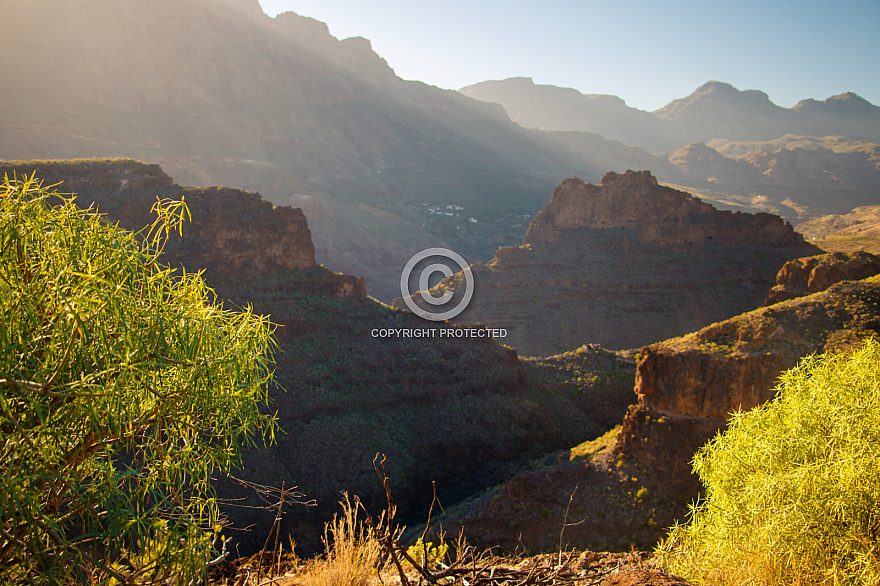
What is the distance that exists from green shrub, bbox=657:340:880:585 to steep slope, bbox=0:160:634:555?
19.7 metres

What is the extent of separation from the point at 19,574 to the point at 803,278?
3753cm

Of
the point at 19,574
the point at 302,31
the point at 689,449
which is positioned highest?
the point at 302,31

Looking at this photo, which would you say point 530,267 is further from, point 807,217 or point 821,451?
point 807,217

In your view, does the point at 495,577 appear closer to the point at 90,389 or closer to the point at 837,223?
the point at 90,389

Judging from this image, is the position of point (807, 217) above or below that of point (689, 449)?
above

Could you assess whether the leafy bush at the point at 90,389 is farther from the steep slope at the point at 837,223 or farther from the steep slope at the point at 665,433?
the steep slope at the point at 837,223

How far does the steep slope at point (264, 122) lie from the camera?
9031cm

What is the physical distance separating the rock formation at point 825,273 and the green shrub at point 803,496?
79.0 ft

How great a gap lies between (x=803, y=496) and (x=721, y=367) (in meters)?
15.1

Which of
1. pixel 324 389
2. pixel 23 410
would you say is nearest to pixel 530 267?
pixel 324 389

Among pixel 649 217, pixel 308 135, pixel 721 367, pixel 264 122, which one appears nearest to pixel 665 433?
pixel 721 367

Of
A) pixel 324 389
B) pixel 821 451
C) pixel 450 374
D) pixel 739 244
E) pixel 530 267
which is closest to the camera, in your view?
pixel 821 451

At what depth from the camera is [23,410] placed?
11.9 ft

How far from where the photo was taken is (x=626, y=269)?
5812 centimetres
